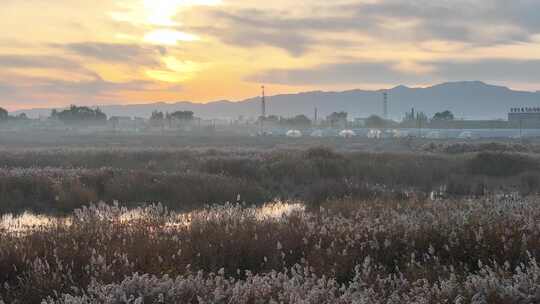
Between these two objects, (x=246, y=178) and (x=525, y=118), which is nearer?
(x=246, y=178)

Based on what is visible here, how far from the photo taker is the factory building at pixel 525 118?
120 metres

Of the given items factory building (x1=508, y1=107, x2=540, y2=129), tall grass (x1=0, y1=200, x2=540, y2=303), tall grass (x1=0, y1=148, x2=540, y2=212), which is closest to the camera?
tall grass (x1=0, y1=200, x2=540, y2=303)

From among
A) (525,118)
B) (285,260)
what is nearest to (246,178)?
(285,260)

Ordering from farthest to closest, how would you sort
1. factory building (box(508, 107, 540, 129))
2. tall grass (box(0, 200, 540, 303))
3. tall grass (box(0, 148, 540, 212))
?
1. factory building (box(508, 107, 540, 129))
2. tall grass (box(0, 148, 540, 212))
3. tall grass (box(0, 200, 540, 303))

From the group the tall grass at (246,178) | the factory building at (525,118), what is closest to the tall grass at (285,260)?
the tall grass at (246,178)

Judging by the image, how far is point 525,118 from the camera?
132750 millimetres

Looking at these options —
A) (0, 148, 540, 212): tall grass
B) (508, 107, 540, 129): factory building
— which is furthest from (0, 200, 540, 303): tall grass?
(508, 107, 540, 129): factory building

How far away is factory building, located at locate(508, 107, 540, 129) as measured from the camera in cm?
11950

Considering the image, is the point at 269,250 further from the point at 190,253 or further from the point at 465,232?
the point at 465,232

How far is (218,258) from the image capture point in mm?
8055

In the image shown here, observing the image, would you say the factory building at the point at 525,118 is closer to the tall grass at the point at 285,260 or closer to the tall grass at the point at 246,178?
the tall grass at the point at 246,178

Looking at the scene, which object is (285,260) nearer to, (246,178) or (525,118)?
(246,178)

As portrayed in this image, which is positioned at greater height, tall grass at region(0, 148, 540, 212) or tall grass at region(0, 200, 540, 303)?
tall grass at region(0, 200, 540, 303)

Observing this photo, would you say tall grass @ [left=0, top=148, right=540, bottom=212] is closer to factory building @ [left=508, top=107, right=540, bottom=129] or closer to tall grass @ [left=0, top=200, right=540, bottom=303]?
tall grass @ [left=0, top=200, right=540, bottom=303]
